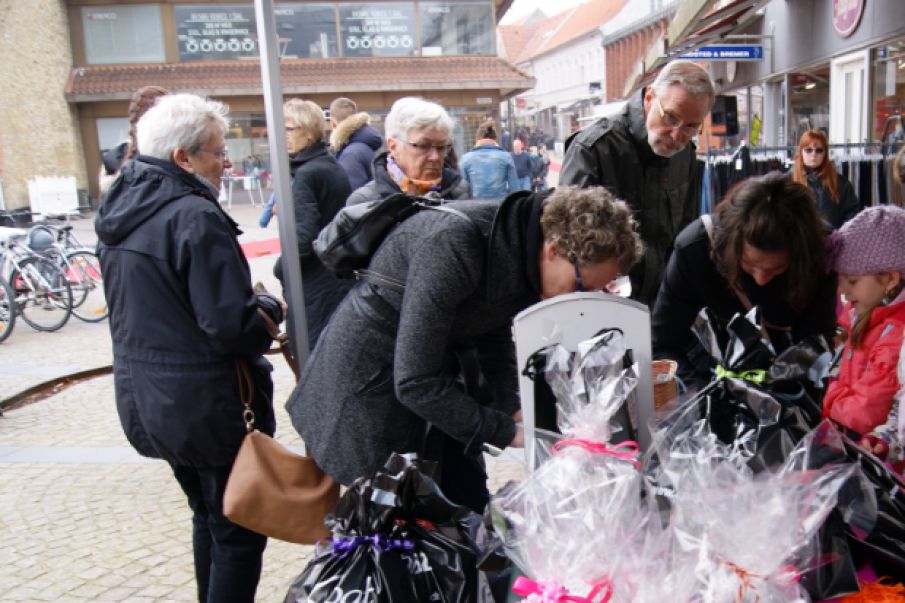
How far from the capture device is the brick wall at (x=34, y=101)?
18266 mm

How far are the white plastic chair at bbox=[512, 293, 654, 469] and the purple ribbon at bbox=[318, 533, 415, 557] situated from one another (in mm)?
301

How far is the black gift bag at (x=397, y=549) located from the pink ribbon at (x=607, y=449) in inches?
11.9

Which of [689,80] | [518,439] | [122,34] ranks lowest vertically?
[518,439]

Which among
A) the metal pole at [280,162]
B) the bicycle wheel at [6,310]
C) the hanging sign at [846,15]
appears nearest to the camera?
the metal pole at [280,162]

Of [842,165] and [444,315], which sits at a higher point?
[842,165]

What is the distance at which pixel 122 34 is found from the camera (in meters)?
22.3

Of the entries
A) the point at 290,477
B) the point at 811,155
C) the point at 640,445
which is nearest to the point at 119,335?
the point at 290,477

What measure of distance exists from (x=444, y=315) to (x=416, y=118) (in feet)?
5.75

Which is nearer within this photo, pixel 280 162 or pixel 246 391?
pixel 246 391

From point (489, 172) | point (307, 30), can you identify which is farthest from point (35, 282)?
Answer: point (307, 30)

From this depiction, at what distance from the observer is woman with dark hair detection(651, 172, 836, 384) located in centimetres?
182

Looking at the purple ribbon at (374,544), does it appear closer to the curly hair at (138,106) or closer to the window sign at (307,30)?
the curly hair at (138,106)

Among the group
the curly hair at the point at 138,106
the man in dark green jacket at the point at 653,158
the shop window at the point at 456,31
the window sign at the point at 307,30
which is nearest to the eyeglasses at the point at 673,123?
the man in dark green jacket at the point at 653,158

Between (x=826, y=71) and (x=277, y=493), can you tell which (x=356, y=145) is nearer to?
(x=277, y=493)
